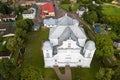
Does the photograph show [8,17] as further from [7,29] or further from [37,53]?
[37,53]

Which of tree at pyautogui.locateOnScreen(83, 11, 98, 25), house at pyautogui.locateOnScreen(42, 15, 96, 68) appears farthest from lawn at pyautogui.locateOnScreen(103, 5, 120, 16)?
house at pyautogui.locateOnScreen(42, 15, 96, 68)

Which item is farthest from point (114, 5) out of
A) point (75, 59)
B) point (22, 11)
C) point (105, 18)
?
point (75, 59)

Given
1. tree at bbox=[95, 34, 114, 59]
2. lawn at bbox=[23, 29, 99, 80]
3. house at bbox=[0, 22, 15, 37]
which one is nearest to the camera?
lawn at bbox=[23, 29, 99, 80]

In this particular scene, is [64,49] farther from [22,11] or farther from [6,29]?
[22,11]

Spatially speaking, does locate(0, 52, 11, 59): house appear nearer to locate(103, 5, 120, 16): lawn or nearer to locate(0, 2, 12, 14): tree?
locate(0, 2, 12, 14): tree

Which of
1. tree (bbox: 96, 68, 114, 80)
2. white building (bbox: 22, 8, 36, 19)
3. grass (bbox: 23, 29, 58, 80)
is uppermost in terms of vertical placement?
white building (bbox: 22, 8, 36, 19)

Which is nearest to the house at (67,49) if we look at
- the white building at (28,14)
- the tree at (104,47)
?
the tree at (104,47)

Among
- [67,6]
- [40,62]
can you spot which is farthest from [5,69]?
[67,6]
